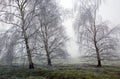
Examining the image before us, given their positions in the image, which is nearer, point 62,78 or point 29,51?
point 62,78

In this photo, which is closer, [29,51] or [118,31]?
[29,51]

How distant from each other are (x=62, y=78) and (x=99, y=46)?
454 inches

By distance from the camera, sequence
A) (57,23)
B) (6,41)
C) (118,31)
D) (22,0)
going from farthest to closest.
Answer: (57,23)
(118,31)
(22,0)
(6,41)

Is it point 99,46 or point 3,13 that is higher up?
point 3,13

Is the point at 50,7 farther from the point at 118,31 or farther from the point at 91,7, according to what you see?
the point at 118,31

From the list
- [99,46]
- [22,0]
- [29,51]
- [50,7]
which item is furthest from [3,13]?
[99,46]

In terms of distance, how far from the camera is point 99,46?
29.9 metres

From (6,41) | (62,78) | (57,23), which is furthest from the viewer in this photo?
(57,23)

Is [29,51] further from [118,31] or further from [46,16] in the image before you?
[118,31]

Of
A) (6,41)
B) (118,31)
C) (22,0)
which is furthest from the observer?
(118,31)

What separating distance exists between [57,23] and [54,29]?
1006 millimetres

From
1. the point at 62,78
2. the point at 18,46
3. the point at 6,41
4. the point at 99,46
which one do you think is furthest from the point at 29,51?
the point at 99,46

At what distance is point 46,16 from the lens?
2900 centimetres

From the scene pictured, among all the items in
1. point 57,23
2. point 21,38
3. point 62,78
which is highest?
point 57,23
